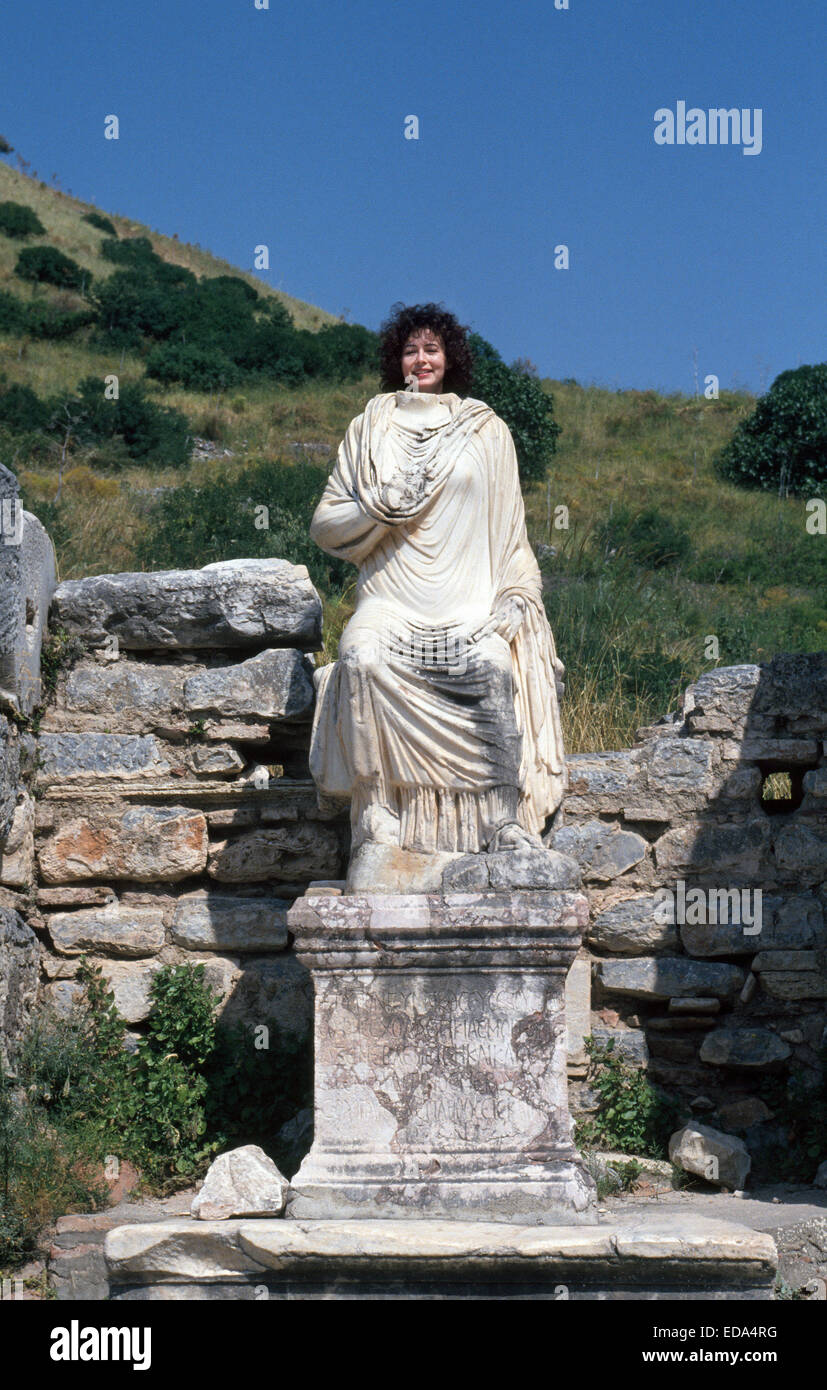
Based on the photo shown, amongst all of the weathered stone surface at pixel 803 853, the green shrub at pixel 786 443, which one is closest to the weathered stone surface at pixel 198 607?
the weathered stone surface at pixel 803 853

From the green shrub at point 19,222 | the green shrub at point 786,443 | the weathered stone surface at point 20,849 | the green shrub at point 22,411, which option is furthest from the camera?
the green shrub at point 19,222

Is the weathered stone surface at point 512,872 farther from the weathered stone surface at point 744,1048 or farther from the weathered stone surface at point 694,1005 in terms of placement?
the weathered stone surface at point 744,1048

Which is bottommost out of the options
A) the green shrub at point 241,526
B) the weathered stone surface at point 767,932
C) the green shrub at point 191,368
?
the weathered stone surface at point 767,932

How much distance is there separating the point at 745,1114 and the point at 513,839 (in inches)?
72.8

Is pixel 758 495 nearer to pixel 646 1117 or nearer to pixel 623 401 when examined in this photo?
pixel 623 401

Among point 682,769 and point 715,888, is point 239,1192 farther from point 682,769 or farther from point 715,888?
point 682,769

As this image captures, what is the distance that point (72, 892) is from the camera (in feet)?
17.9

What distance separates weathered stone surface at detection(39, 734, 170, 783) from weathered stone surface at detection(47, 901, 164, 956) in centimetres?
55

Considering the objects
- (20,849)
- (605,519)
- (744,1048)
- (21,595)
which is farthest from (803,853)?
(605,519)

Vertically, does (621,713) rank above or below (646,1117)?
above

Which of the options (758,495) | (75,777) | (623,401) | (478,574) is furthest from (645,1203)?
Result: (623,401)

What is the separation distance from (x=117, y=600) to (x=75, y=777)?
0.73m

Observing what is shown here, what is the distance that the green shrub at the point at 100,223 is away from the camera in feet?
118

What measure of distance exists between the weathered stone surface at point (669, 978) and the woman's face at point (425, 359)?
240cm
